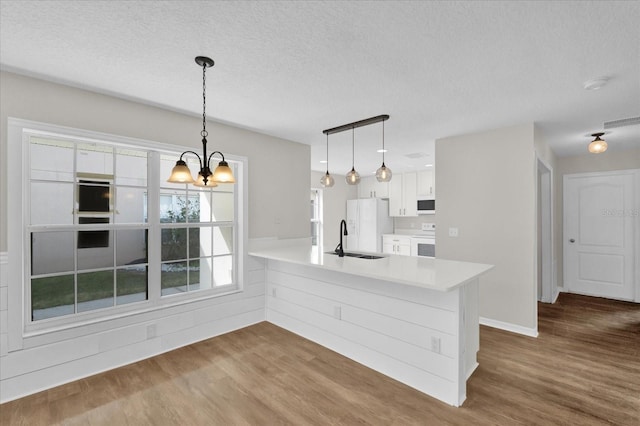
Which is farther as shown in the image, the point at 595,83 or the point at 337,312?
the point at 337,312

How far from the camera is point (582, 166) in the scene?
16.8ft

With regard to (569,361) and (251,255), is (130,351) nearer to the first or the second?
(251,255)

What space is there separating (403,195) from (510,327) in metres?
3.88

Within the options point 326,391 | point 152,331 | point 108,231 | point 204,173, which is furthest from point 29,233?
point 326,391

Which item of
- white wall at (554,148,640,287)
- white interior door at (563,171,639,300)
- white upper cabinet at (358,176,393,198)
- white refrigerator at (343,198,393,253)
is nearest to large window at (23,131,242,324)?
white refrigerator at (343,198,393,253)

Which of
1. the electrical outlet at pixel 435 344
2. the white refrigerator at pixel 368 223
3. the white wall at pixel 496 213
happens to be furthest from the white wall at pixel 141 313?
the white refrigerator at pixel 368 223

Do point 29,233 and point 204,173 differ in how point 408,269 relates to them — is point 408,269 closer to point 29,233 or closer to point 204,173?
point 204,173

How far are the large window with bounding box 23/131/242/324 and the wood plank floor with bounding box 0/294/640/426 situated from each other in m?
0.66

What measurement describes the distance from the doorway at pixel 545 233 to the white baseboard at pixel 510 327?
1579 millimetres

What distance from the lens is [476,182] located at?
3.81m

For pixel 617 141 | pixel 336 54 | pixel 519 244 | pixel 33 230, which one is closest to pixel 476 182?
pixel 519 244

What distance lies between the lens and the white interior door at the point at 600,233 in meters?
4.68

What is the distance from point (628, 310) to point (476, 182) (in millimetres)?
3081

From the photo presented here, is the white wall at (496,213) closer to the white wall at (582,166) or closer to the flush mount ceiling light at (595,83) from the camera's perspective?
the flush mount ceiling light at (595,83)
